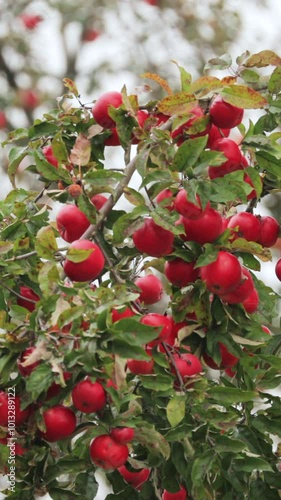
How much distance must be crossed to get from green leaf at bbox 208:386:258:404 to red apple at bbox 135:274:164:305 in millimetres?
240

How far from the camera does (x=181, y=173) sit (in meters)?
1.43

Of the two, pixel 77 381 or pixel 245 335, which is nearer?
pixel 77 381

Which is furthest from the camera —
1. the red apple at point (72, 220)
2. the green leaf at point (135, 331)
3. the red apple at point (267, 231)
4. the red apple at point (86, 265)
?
the red apple at point (267, 231)

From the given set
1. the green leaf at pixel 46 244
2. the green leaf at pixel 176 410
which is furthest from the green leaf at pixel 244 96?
the green leaf at pixel 176 410

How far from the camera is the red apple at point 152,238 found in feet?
4.68

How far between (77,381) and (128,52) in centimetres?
385

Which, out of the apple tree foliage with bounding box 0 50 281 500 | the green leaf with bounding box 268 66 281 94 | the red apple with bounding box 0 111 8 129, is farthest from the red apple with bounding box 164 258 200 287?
the red apple with bounding box 0 111 8 129

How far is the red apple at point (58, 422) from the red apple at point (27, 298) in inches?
8.9

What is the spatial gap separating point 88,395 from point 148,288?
33cm

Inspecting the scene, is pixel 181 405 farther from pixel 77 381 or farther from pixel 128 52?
pixel 128 52

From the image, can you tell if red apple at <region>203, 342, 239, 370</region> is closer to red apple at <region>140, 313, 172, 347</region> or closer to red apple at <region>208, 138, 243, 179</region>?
red apple at <region>140, 313, 172, 347</region>

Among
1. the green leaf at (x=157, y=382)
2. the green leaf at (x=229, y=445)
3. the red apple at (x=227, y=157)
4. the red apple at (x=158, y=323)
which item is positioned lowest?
the green leaf at (x=229, y=445)

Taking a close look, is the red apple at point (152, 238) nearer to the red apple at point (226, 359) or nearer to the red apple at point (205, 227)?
the red apple at point (205, 227)

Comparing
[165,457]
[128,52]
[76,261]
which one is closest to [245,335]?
[165,457]
